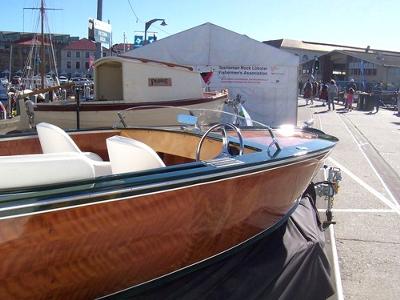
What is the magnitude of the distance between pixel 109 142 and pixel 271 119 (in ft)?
40.1

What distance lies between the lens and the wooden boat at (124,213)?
214 centimetres

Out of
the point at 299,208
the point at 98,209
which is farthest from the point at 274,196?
the point at 98,209

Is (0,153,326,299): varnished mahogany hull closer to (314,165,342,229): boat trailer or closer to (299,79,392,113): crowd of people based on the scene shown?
(314,165,342,229): boat trailer

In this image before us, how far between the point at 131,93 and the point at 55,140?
19.3ft

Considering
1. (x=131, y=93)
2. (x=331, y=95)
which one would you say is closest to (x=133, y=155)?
(x=131, y=93)

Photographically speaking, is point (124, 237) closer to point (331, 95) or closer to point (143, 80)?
point (143, 80)

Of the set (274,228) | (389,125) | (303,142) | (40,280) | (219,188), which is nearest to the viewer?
(40,280)

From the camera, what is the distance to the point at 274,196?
3389 millimetres

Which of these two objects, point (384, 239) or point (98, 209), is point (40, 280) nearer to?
point (98, 209)

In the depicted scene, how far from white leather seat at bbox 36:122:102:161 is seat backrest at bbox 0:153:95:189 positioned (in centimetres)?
98

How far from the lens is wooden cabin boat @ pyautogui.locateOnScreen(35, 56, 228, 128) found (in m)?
8.64

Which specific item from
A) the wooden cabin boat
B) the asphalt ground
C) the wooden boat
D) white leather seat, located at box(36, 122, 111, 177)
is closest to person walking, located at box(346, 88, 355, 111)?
the wooden cabin boat

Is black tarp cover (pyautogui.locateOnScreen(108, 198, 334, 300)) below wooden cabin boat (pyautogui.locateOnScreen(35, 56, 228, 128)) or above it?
below

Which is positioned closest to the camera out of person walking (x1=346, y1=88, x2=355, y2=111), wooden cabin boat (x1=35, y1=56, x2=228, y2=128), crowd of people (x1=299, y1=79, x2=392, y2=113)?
wooden cabin boat (x1=35, y1=56, x2=228, y2=128)
